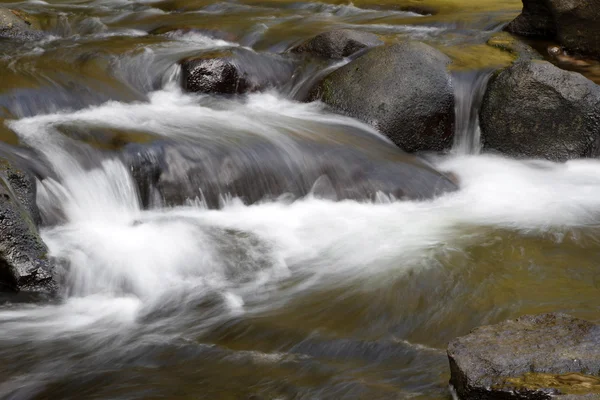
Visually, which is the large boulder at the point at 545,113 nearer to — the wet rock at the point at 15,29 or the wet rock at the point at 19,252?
the wet rock at the point at 19,252

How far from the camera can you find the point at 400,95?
8266mm

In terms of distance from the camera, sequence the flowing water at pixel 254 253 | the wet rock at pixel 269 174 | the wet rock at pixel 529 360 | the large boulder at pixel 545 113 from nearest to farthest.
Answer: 1. the wet rock at pixel 529 360
2. the flowing water at pixel 254 253
3. the wet rock at pixel 269 174
4. the large boulder at pixel 545 113

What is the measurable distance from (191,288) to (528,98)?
4.64 metres

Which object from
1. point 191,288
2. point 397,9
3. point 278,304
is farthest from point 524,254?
point 397,9

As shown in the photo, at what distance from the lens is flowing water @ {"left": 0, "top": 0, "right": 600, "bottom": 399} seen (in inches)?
169

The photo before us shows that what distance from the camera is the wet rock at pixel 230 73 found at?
29.3ft

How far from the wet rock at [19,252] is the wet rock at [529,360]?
2784 millimetres

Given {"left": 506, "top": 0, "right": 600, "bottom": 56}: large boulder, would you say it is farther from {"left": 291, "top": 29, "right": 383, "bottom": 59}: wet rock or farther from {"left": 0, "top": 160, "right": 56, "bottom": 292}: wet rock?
{"left": 0, "top": 160, "right": 56, "bottom": 292}: wet rock

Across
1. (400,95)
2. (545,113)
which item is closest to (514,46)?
(545,113)

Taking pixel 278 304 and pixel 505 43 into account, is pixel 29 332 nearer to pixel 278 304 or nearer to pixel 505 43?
pixel 278 304

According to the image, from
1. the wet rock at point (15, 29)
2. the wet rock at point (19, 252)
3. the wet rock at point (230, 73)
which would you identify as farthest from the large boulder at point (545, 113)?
the wet rock at point (15, 29)

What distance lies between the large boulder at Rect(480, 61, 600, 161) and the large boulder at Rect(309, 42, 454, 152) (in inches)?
23.3

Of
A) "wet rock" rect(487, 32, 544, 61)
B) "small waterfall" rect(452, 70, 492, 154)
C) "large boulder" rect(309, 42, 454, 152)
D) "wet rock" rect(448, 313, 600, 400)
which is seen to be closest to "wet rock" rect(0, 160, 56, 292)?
"wet rock" rect(448, 313, 600, 400)

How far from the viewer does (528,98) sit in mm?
8266
